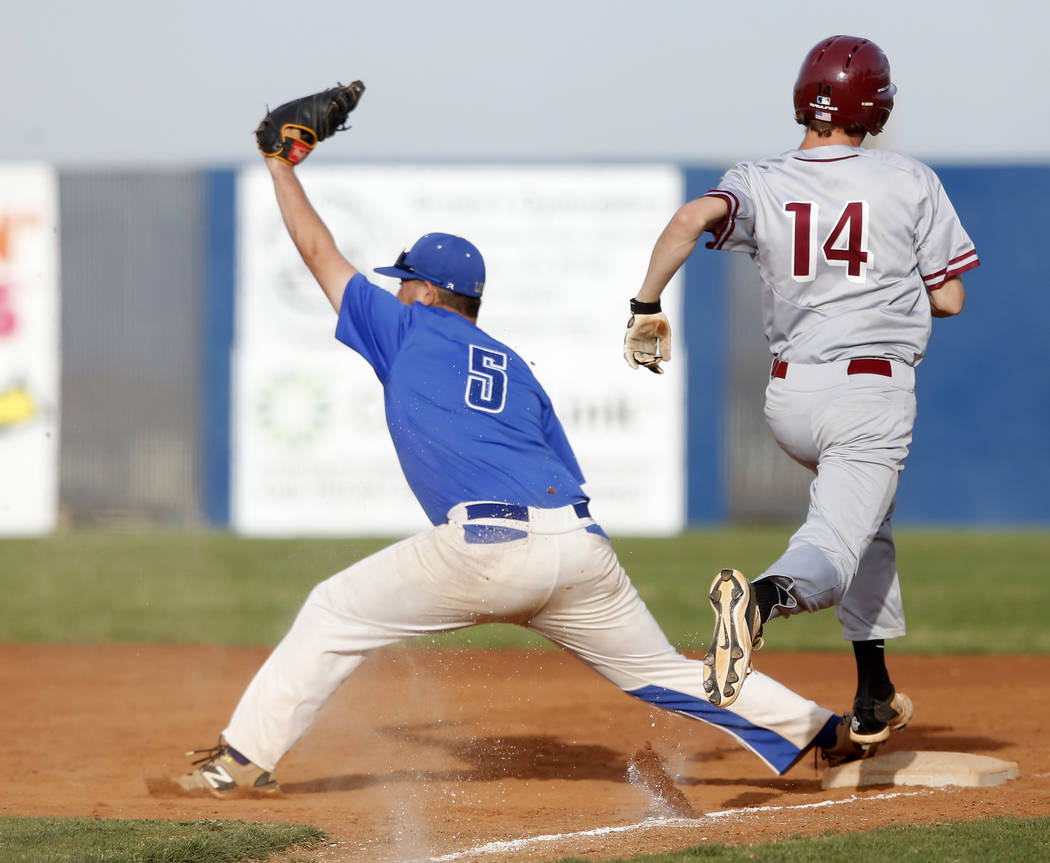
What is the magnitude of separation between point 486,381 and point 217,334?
46.0 feet

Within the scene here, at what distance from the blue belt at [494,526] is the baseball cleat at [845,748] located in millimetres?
1272

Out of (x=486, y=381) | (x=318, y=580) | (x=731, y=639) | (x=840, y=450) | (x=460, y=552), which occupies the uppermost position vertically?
(x=486, y=381)

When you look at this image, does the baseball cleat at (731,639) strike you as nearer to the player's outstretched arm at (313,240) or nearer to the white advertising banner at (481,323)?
the player's outstretched arm at (313,240)

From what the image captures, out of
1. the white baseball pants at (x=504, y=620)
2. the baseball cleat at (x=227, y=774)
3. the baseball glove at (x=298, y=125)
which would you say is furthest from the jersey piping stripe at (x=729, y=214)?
the baseball cleat at (x=227, y=774)

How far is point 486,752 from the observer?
203 inches

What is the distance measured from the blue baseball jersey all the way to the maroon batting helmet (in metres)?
1.14

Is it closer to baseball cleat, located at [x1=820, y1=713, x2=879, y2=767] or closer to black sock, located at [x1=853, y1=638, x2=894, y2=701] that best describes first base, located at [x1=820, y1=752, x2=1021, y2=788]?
baseball cleat, located at [x1=820, y1=713, x2=879, y2=767]

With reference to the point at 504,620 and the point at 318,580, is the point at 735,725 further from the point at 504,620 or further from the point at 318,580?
the point at 318,580

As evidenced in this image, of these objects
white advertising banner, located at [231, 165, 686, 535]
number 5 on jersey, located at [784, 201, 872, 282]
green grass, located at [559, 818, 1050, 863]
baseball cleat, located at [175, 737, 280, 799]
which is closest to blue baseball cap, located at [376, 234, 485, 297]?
number 5 on jersey, located at [784, 201, 872, 282]

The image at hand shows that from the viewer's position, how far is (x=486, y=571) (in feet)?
12.2

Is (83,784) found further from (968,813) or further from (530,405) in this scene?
(968,813)

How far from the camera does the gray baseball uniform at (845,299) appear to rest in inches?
147

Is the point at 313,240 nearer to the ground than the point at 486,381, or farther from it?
farther from it

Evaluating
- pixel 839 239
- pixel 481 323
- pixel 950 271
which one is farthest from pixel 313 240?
pixel 481 323
